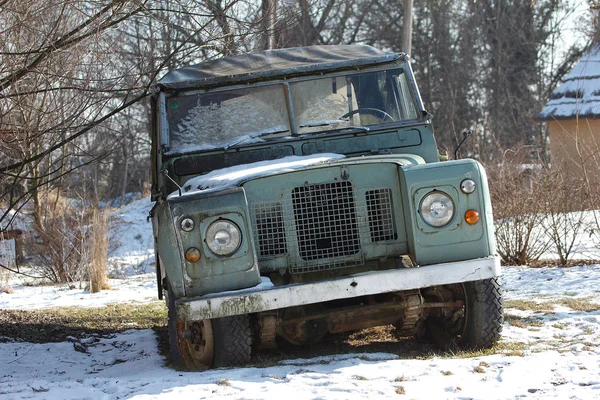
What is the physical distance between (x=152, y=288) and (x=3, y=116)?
626cm

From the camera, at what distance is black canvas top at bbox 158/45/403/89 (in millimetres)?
6543

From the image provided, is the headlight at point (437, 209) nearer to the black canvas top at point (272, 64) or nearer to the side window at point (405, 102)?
the side window at point (405, 102)

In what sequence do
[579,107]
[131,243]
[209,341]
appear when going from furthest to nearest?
[579,107] → [131,243] → [209,341]

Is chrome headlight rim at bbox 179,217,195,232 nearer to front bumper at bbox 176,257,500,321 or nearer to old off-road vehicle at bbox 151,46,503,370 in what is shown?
old off-road vehicle at bbox 151,46,503,370

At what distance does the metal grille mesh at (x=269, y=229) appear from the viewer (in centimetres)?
535

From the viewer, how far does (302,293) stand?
5.09 meters

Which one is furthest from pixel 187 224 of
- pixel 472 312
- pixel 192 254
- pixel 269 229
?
pixel 472 312

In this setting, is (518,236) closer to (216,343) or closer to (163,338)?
(163,338)

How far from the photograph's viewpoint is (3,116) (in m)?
6.96

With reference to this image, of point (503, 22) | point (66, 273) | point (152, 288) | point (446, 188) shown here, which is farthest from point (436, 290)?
point (503, 22)

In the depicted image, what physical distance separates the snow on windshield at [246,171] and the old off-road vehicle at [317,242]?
0.02 metres

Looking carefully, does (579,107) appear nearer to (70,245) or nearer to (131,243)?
(131,243)

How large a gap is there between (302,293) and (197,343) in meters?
1.01

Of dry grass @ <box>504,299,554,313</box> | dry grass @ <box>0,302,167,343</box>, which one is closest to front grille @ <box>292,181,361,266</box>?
dry grass @ <box>504,299,554,313</box>
